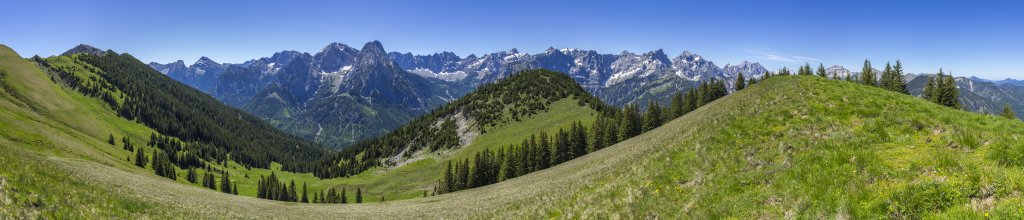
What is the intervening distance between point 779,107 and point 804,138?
6627 millimetres

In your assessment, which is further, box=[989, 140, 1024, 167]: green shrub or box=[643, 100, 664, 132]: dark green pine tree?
box=[643, 100, 664, 132]: dark green pine tree

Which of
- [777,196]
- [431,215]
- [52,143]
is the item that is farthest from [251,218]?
[52,143]

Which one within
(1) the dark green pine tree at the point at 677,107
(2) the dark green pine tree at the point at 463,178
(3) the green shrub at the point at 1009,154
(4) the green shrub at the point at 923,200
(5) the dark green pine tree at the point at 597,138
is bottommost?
(2) the dark green pine tree at the point at 463,178

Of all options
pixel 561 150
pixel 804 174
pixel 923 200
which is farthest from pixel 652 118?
pixel 923 200

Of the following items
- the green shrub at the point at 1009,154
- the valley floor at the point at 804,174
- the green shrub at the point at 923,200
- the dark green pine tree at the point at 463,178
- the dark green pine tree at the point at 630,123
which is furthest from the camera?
the dark green pine tree at the point at 630,123

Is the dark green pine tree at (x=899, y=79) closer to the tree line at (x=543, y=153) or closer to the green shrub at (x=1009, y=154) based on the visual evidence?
the tree line at (x=543, y=153)

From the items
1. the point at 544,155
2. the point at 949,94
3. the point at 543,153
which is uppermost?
the point at 949,94

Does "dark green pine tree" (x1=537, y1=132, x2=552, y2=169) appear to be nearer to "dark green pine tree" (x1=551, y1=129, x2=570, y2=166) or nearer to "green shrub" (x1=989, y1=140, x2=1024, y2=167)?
"dark green pine tree" (x1=551, y1=129, x2=570, y2=166)

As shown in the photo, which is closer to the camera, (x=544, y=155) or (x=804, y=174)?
(x=804, y=174)

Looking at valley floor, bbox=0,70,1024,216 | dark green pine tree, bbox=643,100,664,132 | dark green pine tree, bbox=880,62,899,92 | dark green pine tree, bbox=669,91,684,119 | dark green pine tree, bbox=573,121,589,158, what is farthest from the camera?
dark green pine tree, bbox=669,91,684,119

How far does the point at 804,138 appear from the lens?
71.4 ft

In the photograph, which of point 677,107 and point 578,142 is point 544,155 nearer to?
point 578,142

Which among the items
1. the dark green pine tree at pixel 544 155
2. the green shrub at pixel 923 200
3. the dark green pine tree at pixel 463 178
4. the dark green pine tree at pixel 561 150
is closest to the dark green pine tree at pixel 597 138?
the dark green pine tree at pixel 561 150

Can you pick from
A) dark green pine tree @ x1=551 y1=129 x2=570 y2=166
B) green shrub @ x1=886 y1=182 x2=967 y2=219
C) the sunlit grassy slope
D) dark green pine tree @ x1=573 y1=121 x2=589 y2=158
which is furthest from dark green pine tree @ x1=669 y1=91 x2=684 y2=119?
green shrub @ x1=886 y1=182 x2=967 y2=219
